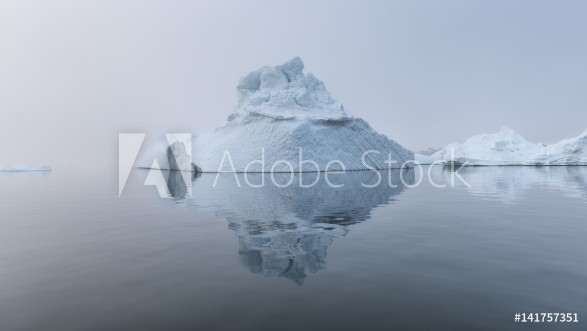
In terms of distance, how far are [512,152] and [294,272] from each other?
6678 cm

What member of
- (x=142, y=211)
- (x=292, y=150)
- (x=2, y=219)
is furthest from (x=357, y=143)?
(x=2, y=219)

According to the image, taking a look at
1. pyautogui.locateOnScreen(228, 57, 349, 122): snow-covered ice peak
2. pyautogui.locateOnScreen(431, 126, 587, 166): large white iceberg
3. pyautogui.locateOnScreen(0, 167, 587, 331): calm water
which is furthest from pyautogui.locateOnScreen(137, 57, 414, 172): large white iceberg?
pyautogui.locateOnScreen(0, 167, 587, 331): calm water

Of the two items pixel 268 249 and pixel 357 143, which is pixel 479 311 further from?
pixel 357 143

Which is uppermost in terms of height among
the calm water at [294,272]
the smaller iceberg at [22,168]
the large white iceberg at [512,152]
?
the large white iceberg at [512,152]

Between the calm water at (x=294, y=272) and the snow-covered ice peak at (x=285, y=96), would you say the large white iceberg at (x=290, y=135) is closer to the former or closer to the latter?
the snow-covered ice peak at (x=285, y=96)

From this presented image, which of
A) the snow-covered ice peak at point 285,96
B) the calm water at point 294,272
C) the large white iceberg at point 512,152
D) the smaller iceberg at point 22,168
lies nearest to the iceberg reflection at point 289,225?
the calm water at point 294,272

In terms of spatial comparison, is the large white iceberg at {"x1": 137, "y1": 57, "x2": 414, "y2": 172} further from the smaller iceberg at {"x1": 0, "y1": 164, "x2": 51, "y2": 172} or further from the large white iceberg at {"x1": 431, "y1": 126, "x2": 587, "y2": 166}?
the smaller iceberg at {"x1": 0, "y1": 164, "x2": 51, "y2": 172}

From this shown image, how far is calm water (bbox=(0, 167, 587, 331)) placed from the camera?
368 cm

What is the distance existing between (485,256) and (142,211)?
10735 millimetres

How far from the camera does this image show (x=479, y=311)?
3.74 meters

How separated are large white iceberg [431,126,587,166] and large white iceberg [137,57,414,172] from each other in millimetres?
19916

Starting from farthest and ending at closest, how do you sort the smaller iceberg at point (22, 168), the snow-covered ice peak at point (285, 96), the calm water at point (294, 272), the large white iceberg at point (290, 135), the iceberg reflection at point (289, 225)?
the smaller iceberg at point (22, 168) < the snow-covered ice peak at point (285, 96) < the large white iceberg at point (290, 135) < the iceberg reflection at point (289, 225) < the calm water at point (294, 272)

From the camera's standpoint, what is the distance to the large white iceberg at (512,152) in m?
53.1

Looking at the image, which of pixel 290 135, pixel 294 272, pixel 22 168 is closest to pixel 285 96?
pixel 290 135
